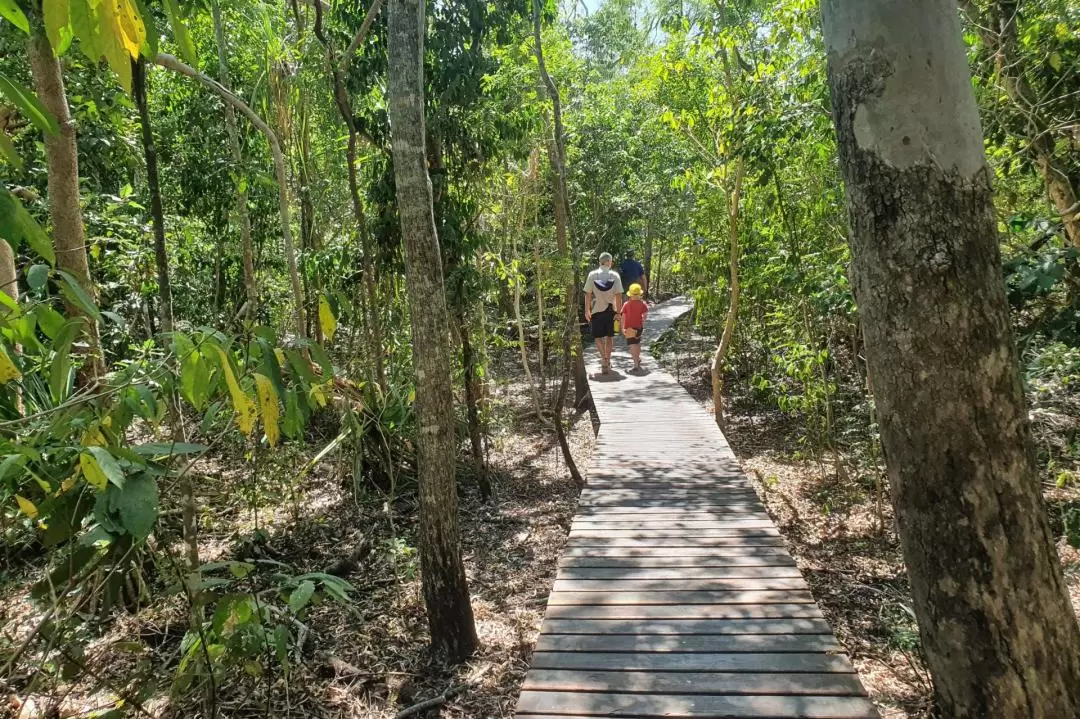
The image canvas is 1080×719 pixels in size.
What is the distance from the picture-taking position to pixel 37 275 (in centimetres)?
152

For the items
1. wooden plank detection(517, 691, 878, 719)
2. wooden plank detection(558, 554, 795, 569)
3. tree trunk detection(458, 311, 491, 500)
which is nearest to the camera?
wooden plank detection(517, 691, 878, 719)

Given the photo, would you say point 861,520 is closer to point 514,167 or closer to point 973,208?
point 973,208

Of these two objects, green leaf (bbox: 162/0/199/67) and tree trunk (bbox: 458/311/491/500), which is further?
tree trunk (bbox: 458/311/491/500)

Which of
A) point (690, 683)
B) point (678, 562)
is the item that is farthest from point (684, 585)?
point (690, 683)

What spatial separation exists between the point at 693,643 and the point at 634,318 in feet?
23.8

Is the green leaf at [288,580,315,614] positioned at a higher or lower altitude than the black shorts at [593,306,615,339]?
lower

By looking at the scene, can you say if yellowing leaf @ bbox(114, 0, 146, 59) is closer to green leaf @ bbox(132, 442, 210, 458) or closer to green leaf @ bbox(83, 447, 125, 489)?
green leaf @ bbox(83, 447, 125, 489)

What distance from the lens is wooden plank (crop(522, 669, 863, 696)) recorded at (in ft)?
8.13

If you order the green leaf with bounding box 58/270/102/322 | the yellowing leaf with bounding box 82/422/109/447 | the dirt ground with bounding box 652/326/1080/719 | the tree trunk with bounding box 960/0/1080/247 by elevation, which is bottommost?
the dirt ground with bounding box 652/326/1080/719

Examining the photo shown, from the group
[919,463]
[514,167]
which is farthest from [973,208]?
[514,167]

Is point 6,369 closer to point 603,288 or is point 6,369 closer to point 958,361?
point 958,361

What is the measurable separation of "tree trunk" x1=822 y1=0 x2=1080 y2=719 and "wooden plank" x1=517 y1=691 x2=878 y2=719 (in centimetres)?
85

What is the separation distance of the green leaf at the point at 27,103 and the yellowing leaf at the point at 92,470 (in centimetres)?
62

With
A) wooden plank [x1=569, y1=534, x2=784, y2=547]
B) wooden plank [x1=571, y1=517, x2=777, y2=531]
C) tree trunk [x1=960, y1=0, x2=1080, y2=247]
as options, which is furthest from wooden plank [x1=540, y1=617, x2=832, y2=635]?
tree trunk [x1=960, y1=0, x2=1080, y2=247]
